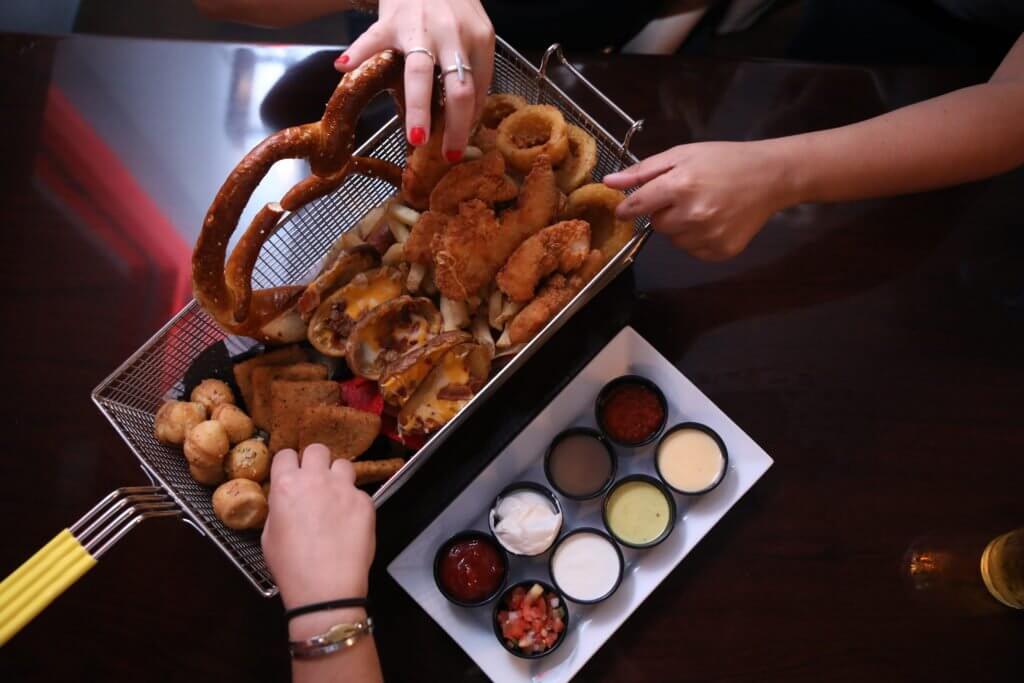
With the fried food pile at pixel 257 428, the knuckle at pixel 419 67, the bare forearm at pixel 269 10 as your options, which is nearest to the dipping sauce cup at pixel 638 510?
the fried food pile at pixel 257 428

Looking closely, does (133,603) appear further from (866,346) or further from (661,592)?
(866,346)

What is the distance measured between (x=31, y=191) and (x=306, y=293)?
848 millimetres

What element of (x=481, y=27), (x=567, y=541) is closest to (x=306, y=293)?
(x=481, y=27)

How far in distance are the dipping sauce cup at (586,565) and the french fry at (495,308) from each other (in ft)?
1.49

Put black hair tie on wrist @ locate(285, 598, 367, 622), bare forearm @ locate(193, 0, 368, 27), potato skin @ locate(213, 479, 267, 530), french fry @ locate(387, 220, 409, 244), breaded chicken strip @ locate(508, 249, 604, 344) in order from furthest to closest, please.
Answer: bare forearm @ locate(193, 0, 368, 27)
french fry @ locate(387, 220, 409, 244)
breaded chicken strip @ locate(508, 249, 604, 344)
potato skin @ locate(213, 479, 267, 530)
black hair tie on wrist @ locate(285, 598, 367, 622)

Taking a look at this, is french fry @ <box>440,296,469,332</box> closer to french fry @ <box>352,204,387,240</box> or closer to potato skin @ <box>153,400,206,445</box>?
french fry @ <box>352,204,387,240</box>

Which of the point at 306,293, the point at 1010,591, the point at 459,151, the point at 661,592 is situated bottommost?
the point at 1010,591

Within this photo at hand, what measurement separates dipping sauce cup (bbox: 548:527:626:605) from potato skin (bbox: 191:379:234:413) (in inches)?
28.2

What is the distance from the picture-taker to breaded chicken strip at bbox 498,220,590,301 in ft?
4.50

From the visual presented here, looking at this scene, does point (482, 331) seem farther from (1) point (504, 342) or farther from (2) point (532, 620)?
(2) point (532, 620)

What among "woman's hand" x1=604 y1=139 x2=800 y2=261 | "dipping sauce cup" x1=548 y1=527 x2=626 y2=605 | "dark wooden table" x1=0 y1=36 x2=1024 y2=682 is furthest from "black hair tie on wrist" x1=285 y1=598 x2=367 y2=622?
"woman's hand" x1=604 y1=139 x2=800 y2=261

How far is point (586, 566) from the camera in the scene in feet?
4.82

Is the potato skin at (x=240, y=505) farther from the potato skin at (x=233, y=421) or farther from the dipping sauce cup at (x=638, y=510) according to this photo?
the dipping sauce cup at (x=638, y=510)

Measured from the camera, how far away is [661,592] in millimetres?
1498
